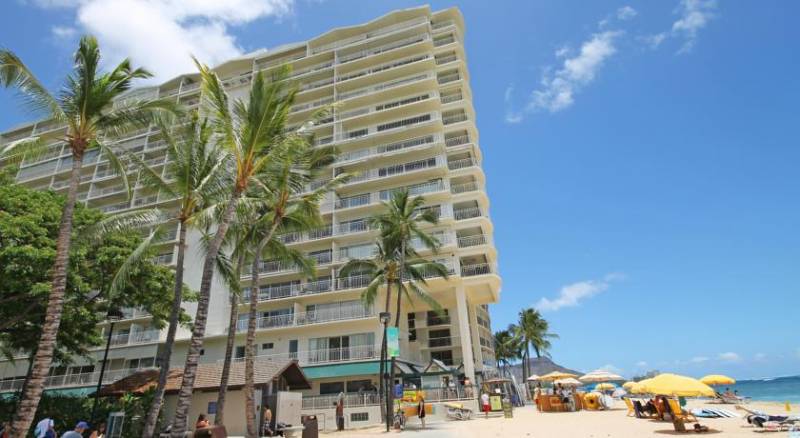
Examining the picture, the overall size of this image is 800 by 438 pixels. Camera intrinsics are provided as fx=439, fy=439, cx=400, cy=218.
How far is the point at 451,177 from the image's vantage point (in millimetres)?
37125

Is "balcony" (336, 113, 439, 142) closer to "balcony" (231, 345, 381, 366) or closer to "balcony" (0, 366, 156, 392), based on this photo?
"balcony" (231, 345, 381, 366)

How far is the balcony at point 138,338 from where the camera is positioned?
36.5 m

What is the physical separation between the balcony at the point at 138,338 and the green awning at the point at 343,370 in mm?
15013

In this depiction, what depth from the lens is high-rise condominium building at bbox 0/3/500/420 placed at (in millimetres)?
33000

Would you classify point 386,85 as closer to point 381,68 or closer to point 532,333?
point 381,68

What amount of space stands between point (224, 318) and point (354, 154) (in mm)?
18206

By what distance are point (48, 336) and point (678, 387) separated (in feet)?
60.4

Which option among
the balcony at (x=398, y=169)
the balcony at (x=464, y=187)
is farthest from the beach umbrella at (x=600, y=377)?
the balcony at (x=398, y=169)

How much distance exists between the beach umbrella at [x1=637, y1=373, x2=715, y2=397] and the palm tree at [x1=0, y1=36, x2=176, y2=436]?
58.0ft

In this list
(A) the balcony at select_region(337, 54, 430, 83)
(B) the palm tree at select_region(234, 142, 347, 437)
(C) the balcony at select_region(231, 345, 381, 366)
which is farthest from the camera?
(A) the balcony at select_region(337, 54, 430, 83)

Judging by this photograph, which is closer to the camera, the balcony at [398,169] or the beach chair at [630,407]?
the beach chair at [630,407]

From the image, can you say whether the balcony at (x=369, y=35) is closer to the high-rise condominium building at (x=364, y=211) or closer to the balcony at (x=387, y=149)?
the high-rise condominium building at (x=364, y=211)

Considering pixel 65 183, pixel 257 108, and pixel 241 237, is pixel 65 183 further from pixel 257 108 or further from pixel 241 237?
pixel 257 108

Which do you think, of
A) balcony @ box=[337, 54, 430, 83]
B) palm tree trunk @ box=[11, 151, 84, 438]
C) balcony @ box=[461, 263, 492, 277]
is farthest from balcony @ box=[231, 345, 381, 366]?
balcony @ box=[337, 54, 430, 83]
